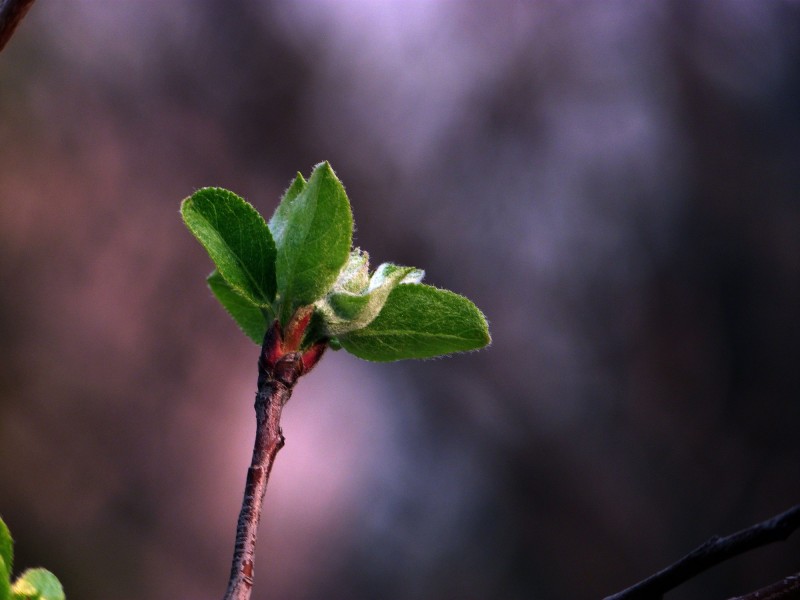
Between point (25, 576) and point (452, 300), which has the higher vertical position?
point (452, 300)

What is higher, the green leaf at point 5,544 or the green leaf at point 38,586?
the green leaf at point 5,544

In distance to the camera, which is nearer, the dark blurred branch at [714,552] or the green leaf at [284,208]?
the dark blurred branch at [714,552]

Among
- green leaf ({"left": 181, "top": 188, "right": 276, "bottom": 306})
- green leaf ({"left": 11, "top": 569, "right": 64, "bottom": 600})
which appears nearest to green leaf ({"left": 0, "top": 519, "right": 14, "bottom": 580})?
green leaf ({"left": 11, "top": 569, "right": 64, "bottom": 600})

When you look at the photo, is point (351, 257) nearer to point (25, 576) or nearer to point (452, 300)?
point (452, 300)

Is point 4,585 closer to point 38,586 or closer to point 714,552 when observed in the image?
point 38,586

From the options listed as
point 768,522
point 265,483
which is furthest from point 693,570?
point 265,483

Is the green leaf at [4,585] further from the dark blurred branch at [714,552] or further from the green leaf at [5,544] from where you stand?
the dark blurred branch at [714,552]

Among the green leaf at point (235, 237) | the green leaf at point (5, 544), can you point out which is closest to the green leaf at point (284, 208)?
the green leaf at point (235, 237)
